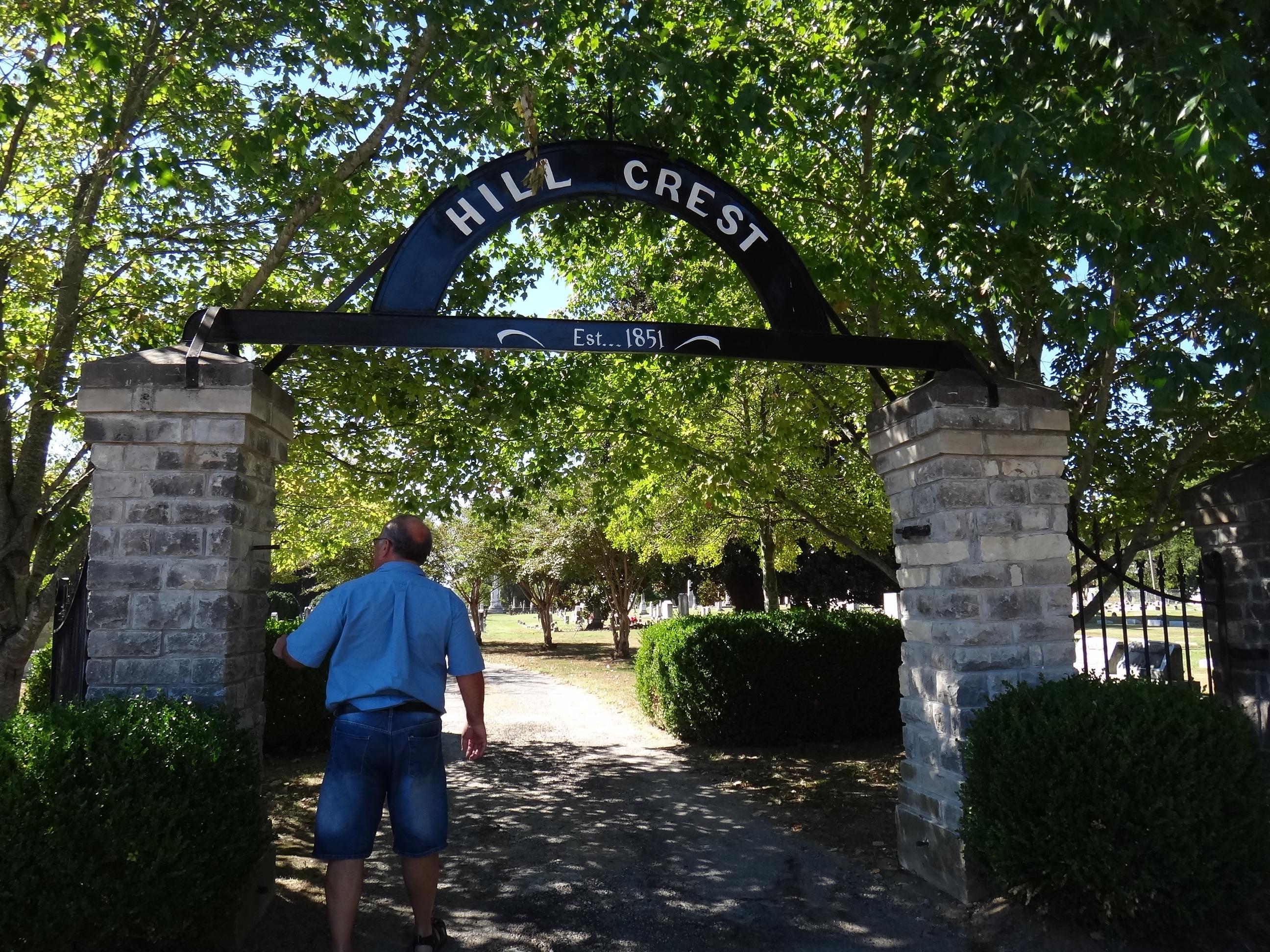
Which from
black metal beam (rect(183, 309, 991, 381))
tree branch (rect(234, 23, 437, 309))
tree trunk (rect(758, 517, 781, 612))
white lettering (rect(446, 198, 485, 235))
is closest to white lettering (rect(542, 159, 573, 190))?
white lettering (rect(446, 198, 485, 235))

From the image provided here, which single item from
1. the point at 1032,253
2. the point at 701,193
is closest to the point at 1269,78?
the point at 1032,253

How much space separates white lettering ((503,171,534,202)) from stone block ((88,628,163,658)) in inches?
118

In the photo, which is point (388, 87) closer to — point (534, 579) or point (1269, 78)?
point (1269, 78)

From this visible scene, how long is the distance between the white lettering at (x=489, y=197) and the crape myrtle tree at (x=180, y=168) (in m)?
1.01

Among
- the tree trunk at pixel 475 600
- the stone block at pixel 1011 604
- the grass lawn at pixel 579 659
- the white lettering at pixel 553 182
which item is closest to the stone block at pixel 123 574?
the white lettering at pixel 553 182

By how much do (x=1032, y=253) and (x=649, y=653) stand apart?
692 cm

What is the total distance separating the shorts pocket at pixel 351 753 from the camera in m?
3.71

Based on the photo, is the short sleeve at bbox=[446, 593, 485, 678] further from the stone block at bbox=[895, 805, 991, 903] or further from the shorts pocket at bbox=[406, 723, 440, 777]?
the stone block at bbox=[895, 805, 991, 903]

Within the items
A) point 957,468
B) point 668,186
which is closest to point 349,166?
point 668,186

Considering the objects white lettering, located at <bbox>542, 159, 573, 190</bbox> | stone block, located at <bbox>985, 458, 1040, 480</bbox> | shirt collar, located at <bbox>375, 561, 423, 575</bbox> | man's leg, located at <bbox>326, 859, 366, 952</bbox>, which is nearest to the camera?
man's leg, located at <bbox>326, 859, 366, 952</bbox>

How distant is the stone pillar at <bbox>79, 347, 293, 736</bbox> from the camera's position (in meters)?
4.20

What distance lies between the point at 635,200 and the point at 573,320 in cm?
113

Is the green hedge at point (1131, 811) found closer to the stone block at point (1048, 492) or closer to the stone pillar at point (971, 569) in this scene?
the stone pillar at point (971, 569)

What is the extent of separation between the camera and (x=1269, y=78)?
4.70 m
